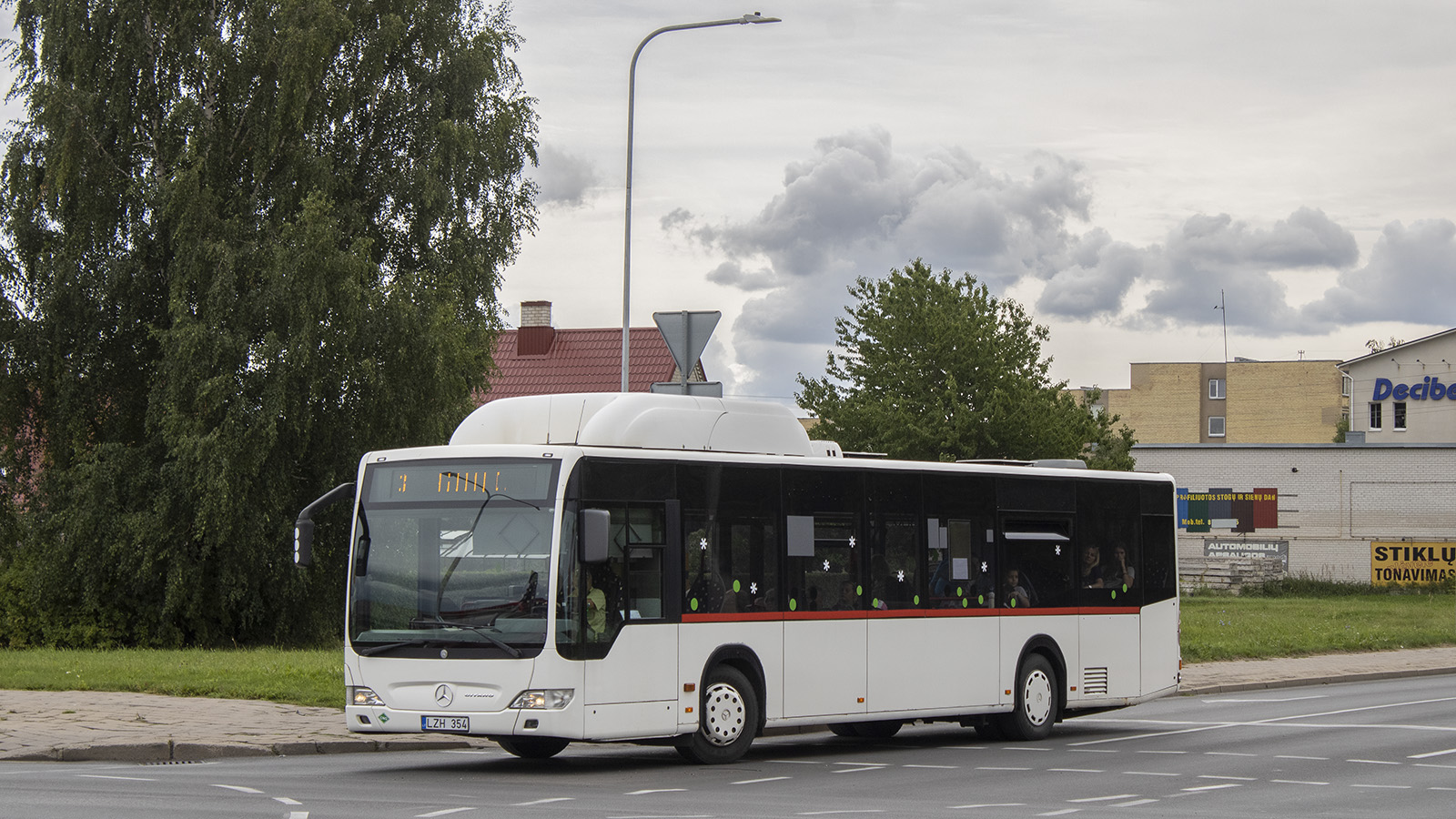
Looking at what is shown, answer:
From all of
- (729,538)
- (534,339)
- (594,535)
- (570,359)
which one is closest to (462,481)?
(594,535)

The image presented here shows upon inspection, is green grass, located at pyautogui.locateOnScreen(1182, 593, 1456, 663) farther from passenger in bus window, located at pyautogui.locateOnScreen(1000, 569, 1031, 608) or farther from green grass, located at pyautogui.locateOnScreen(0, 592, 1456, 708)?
passenger in bus window, located at pyautogui.locateOnScreen(1000, 569, 1031, 608)

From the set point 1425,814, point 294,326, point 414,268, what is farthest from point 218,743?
point 414,268

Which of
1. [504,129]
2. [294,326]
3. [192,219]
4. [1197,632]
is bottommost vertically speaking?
[1197,632]

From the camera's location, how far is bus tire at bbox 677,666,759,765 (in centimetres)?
1352

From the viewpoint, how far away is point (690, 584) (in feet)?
44.1

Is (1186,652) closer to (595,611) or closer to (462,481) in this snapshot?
(595,611)

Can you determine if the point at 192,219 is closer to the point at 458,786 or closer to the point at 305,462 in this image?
the point at 305,462

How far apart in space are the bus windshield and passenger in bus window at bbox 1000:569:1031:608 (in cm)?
572

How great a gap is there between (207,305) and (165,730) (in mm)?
14893

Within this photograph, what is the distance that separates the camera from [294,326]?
91.2ft

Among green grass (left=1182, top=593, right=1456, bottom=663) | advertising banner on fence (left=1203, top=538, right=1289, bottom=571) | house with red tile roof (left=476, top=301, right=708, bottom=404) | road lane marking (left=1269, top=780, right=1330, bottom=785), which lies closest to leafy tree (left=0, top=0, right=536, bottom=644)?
green grass (left=1182, top=593, right=1456, bottom=663)

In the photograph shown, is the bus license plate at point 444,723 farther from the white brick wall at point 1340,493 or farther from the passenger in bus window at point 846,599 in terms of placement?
the white brick wall at point 1340,493

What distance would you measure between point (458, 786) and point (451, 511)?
2.13m

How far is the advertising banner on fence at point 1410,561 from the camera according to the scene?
55.7m
